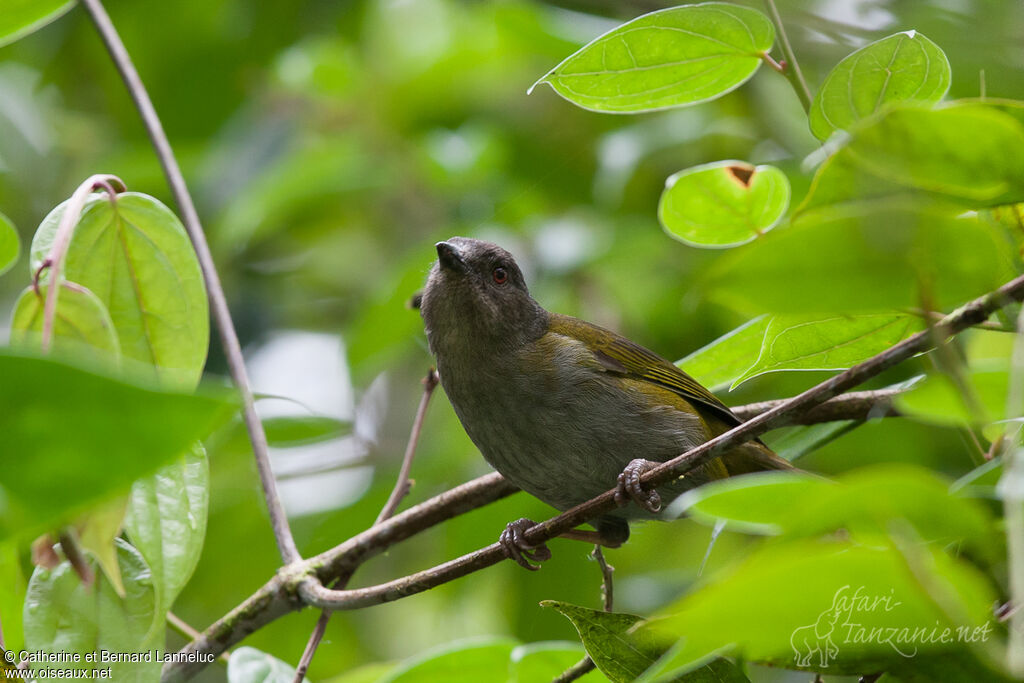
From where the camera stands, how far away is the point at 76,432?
976 millimetres

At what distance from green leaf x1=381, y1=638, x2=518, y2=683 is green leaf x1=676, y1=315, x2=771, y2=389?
802mm

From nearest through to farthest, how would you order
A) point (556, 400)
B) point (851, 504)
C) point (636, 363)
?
1. point (851, 504)
2. point (556, 400)
3. point (636, 363)

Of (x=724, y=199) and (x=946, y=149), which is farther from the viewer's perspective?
(x=724, y=199)

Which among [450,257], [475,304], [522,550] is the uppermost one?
[450,257]

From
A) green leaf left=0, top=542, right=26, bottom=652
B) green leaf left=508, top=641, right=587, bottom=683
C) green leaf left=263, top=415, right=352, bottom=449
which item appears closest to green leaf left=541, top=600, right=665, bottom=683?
green leaf left=508, top=641, right=587, bottom=683

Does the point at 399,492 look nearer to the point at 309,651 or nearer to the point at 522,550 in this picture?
the point at 522,550

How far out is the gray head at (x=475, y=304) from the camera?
308 centimetres

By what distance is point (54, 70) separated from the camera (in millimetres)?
5418

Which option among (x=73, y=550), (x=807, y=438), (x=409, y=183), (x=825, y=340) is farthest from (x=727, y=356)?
(x=409, y=183)

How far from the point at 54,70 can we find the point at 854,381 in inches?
212

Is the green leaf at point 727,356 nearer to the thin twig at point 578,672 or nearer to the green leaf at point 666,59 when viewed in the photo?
the green leaf at point 666,59

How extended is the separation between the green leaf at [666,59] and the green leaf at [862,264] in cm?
85

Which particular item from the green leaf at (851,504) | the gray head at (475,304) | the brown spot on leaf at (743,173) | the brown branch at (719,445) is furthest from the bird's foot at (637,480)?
the green leaf at (851,504)

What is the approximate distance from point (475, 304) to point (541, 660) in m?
1.35
